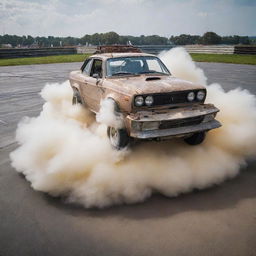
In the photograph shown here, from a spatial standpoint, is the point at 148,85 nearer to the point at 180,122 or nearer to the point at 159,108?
the point at 159,108

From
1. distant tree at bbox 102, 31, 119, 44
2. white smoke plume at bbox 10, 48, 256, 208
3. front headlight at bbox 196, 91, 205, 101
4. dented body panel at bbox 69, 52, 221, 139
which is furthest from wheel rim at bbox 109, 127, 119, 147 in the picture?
distant tree at bbox 102, 31, 119, 44

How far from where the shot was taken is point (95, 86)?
534 centimetres

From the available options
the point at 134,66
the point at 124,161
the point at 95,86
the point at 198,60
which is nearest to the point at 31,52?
the point at 198,60

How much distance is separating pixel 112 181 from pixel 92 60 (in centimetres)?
320

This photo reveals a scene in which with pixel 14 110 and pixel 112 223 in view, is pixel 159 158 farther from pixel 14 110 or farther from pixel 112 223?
pixel 14 110

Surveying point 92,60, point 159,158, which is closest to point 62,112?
point 92,60

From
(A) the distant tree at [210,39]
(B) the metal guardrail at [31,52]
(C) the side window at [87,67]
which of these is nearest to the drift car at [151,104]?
(C) the side window at [87,67]

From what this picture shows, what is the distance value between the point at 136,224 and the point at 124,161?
126cm

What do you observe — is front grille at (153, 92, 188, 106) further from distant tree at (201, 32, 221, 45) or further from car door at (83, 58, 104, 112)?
distant tree at (201, 32, 221, 45)

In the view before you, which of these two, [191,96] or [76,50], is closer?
[191,96]

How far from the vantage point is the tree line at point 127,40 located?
9453cm

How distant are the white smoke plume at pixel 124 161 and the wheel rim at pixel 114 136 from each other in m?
0.15

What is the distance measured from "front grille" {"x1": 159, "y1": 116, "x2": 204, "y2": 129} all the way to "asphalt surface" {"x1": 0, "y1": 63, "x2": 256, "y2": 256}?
99 centimetres

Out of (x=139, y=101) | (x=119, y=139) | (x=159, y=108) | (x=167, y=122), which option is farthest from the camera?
(x=119, y=139)
